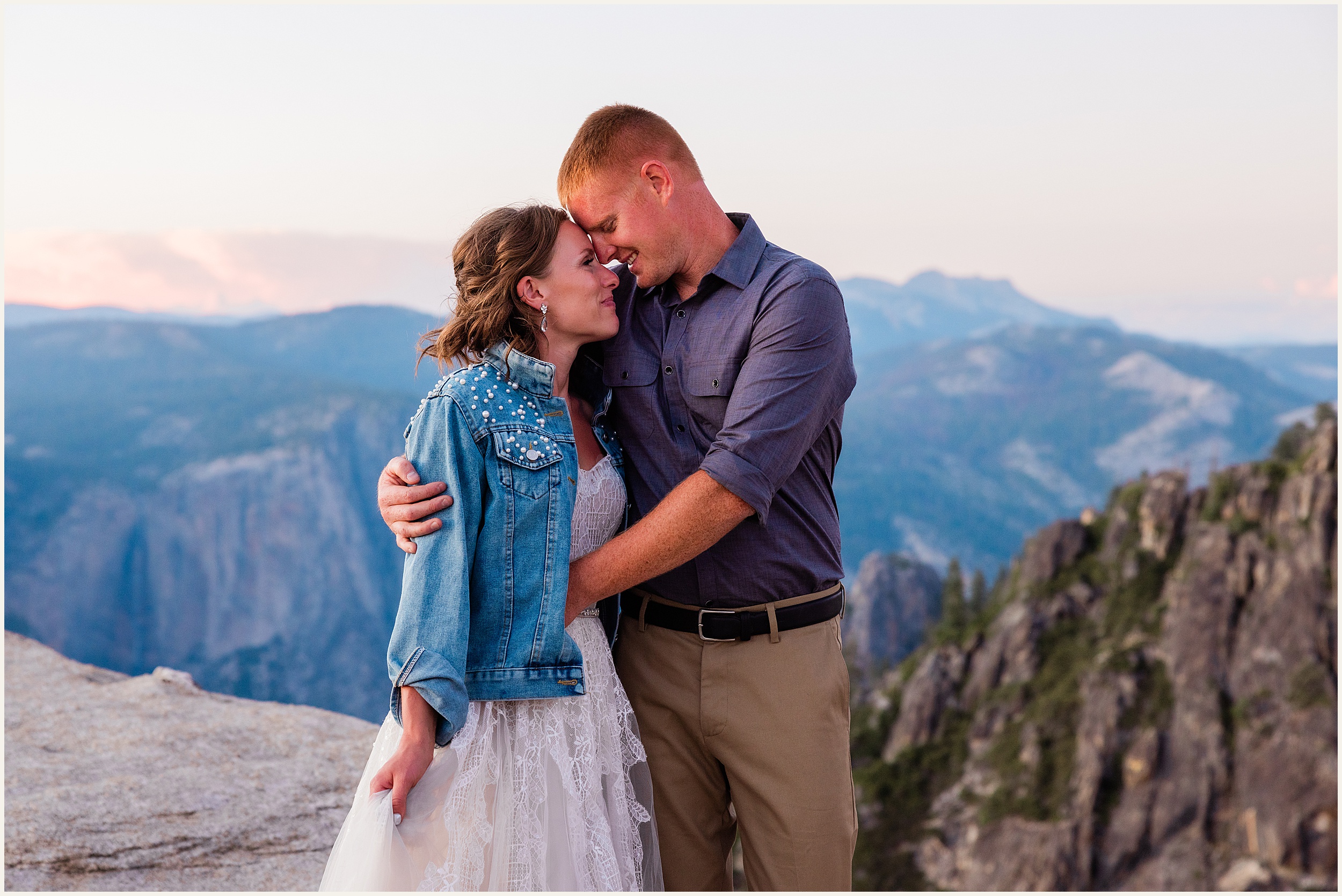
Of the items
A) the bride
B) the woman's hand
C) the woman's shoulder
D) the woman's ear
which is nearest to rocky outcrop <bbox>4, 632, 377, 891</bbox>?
the bride

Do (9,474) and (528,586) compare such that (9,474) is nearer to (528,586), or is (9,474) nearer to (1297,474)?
(1297,474)

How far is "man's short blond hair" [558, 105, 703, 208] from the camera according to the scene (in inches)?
134

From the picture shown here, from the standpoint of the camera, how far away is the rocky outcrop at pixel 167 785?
179 inches

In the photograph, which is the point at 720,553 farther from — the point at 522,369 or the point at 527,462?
the point at 522,369

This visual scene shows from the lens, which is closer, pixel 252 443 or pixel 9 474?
pixel 9 474

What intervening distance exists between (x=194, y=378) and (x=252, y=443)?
3270cm

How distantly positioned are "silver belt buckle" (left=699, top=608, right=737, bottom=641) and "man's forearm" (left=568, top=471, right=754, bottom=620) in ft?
1.16

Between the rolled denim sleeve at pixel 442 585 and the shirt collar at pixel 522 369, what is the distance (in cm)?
24

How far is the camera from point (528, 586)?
3.01 m

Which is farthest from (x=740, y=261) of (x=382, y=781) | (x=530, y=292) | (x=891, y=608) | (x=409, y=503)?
(x=891, y=608)

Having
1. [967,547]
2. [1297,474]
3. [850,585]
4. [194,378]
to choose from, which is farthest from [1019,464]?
[194,378]

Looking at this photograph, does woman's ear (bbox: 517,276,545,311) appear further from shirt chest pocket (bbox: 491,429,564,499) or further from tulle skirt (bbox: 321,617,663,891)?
tulle skirt (bbox: 321,617,663,891)

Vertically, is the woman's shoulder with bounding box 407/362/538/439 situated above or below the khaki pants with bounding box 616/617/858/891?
above

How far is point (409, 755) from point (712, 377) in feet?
4.95
